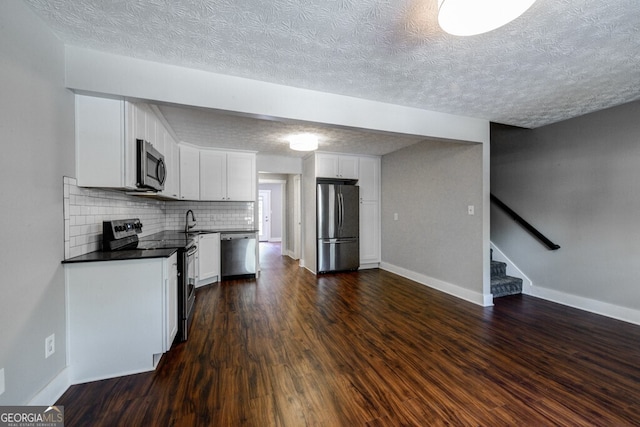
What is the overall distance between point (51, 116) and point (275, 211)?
779 centimetres

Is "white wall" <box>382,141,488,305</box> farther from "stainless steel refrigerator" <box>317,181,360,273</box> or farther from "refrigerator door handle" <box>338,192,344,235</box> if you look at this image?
"refrigerator door handle" <box>338,192,344,235</box>

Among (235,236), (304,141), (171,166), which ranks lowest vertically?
(235,236)

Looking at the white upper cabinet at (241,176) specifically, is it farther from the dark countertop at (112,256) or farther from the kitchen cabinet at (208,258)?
the dark countertop at (112,256)

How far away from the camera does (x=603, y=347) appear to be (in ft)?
7.34

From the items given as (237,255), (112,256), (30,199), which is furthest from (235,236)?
(30,199)

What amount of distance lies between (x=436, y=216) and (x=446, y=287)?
1044mm

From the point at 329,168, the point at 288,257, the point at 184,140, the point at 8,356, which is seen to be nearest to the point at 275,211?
the point at 288,257

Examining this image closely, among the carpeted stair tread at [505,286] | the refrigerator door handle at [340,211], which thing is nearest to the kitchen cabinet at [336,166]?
the refrigerator door handle at [340,211]

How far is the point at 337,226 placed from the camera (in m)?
4.80

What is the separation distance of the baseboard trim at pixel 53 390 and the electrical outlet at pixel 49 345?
0.18 metres

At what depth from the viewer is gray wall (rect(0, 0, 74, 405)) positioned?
50.3 inches

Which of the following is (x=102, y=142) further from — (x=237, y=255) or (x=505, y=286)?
(x=505, y=286)

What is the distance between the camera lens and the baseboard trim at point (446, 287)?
3.25 m

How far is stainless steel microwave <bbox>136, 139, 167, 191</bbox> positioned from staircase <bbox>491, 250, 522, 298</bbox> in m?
4.22
